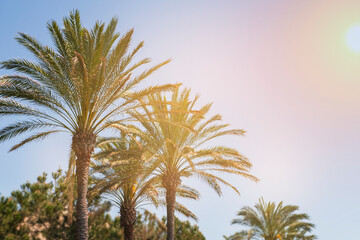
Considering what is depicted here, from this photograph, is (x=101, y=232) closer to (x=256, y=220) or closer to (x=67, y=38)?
(x=67, y=38)

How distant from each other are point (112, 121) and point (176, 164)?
4156 mm

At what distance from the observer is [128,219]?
54.7 feet

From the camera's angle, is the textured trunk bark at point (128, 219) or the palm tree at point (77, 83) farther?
the textured trunk bark at point (128, 219)

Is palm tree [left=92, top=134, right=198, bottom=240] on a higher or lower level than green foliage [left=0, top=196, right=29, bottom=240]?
higher

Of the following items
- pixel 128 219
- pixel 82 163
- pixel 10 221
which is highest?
pixel 82 163

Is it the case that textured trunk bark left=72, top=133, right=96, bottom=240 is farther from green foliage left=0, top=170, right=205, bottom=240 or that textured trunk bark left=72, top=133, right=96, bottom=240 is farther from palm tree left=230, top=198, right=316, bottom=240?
palm tree left=230, top=198, right=316, bottom=240

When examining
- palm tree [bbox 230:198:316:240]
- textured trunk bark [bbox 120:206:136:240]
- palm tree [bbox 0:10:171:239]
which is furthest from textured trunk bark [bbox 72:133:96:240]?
palm tree [bbox 230:198:316:240]

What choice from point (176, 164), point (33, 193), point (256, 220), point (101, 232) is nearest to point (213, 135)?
point (176, 164)

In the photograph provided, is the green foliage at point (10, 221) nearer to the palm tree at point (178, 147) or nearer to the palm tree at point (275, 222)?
the palm tree at point (178, 147)

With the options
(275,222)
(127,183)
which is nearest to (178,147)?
(127,183)

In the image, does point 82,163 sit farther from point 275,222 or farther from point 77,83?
point 275,222

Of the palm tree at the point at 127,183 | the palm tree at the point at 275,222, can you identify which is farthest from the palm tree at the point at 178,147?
the palm tree at the point at 275,222

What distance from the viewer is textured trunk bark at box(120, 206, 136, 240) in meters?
16.3

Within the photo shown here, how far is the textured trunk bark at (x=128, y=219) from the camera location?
1633 cm
